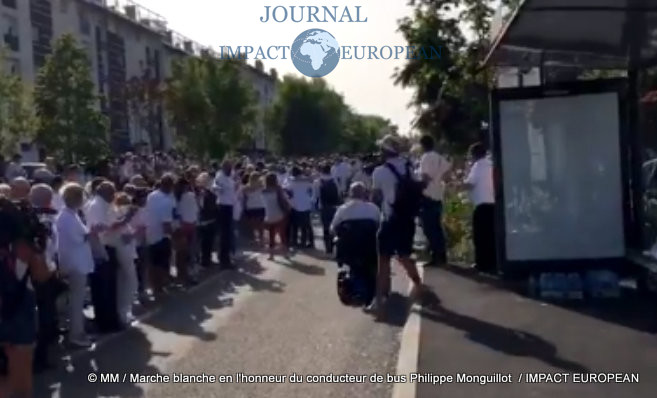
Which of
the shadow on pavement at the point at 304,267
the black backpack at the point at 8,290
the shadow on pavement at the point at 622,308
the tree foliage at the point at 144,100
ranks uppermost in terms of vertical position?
the tree foliage at the point at 144,100

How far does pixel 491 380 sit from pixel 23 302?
356 cm

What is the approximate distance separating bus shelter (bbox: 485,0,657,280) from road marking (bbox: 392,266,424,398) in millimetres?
1795

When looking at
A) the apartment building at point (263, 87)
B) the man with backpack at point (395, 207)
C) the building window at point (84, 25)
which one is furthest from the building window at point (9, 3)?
the apartment building at point (263, 87)

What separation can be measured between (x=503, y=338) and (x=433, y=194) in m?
5.56

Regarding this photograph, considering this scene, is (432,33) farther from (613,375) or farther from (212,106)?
(212,106)

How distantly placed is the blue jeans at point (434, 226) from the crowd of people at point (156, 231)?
20 millimetres

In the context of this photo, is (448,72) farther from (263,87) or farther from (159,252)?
(263,87)

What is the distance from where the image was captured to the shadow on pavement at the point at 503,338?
32.4ft

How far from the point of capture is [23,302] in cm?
824

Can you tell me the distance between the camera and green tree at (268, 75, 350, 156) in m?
84.6

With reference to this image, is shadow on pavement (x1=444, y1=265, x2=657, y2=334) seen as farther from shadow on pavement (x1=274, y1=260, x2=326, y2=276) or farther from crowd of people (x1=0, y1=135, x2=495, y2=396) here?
shadow on pavement (x1=274, y1=260, x2=326, y2=276)

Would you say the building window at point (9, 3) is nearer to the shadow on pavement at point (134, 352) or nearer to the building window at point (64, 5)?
the building window at point (64, 5)

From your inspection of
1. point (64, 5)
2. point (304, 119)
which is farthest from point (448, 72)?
point (304, 119)

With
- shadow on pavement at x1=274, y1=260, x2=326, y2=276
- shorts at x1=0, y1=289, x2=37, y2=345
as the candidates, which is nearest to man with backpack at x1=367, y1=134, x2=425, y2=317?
shadow on pavement at x1=274, y1=260, x2=326, y2=276
